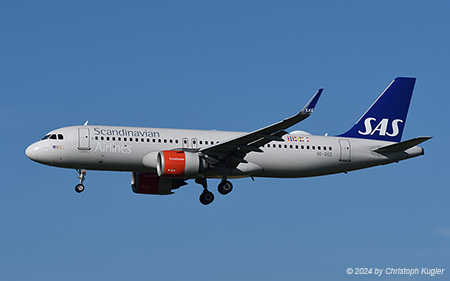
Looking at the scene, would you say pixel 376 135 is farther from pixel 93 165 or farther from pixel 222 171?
pixel 93 165

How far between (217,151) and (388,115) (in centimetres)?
1183

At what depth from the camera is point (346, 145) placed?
47.2 metres

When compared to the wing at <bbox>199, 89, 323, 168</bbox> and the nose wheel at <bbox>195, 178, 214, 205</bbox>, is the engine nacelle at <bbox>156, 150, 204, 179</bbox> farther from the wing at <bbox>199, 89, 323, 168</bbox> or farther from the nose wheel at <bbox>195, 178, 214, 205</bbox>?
the nose wheel at <bbox>195, 178, 214, 205</bbox>

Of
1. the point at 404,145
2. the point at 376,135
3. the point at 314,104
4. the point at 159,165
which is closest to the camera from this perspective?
the point at 314,104

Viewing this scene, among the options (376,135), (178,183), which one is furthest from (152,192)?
(376,135)

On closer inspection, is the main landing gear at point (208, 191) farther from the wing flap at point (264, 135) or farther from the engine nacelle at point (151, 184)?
the wing flap at point (264, 135)

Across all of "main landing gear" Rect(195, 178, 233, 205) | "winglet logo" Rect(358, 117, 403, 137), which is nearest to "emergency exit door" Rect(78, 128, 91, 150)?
"main landing gear" Rect(195, 178, 233, 205)

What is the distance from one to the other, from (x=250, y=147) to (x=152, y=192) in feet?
25.2

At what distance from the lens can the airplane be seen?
42906 mm

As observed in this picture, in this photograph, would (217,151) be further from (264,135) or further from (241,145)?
(264,135)

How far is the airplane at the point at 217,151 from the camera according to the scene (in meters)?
42.9

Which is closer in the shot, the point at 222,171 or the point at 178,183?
the point at 222,171

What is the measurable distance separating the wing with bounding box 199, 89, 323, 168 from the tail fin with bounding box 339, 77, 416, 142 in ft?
25.9

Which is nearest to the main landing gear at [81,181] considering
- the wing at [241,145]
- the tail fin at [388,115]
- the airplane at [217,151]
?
the airplane at [217,151]
